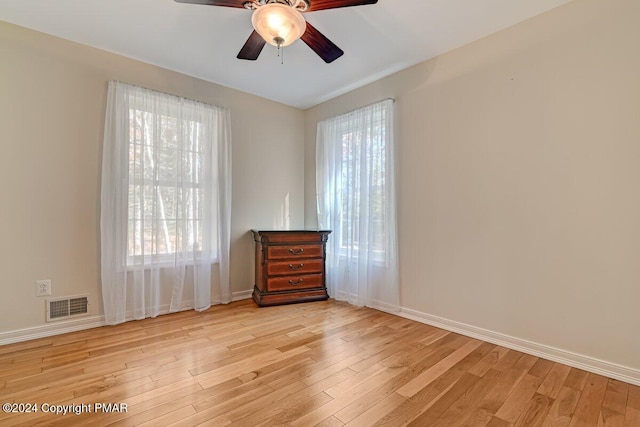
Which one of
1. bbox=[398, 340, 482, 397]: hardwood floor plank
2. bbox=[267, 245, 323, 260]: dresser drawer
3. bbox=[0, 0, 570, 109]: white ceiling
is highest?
bbox=[0, 0, 570, 109]: white ceiling

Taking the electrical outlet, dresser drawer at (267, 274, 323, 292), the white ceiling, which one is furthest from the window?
the electrical outlet

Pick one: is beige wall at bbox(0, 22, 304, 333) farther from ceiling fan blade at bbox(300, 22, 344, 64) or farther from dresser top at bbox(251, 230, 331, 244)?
ceiling fan blade at bbox(300, 22, 344, 64)

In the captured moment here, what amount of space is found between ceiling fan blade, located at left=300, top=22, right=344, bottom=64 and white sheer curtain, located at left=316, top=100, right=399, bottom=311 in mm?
1120

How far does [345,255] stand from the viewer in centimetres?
365

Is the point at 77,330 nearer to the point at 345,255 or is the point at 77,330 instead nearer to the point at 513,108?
the point at 345,255

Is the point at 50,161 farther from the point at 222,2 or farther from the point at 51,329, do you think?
the point at 222,2

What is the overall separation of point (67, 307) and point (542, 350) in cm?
387

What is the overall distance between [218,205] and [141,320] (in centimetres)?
137

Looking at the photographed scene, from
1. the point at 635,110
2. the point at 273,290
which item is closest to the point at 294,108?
the point at 273,290

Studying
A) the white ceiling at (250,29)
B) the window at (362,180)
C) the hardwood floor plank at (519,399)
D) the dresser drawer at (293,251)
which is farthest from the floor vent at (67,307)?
the hardwood floor plank at (519,399)

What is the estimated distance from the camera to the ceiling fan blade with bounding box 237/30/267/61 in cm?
213

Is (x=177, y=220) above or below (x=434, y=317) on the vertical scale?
above

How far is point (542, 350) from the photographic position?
7.27 feet

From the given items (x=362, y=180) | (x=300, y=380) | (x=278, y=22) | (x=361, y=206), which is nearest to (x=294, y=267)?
(x=361, y=206)
